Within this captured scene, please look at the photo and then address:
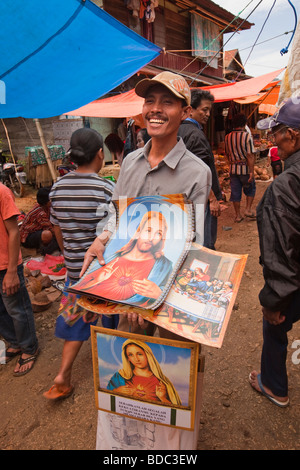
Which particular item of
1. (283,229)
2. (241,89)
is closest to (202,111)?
(283,229)

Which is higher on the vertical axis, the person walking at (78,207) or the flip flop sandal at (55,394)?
the person walking at (78,207)

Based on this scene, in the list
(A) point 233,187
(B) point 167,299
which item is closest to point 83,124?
(A) point 233,187

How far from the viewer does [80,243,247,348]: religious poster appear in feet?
3.08

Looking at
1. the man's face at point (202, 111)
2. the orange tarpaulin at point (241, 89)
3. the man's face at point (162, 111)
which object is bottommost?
the man's face at point (162, 111)

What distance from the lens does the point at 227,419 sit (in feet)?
6.22

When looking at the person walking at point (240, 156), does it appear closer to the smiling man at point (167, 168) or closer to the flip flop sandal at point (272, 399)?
the flip flop sandal at point (272, 399)

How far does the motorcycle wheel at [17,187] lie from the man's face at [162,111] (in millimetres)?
7607

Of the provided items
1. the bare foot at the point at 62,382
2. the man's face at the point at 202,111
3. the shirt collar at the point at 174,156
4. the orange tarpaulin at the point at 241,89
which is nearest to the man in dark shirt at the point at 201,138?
the man's face at the point at 202,111

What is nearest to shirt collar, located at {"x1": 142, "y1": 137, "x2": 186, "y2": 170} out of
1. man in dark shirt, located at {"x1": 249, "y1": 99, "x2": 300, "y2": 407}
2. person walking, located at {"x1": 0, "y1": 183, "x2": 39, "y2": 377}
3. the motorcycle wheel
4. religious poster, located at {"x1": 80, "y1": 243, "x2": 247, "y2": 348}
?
religious poster, located at {"x1": 80, "y1": 243, "x2": 247, "y2": 348}

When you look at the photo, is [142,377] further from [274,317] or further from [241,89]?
[241,89]

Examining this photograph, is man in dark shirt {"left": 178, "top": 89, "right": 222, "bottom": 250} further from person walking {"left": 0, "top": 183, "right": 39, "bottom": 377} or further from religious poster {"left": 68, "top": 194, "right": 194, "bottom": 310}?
person walking {"left": 0, "top": 183, "right": 39, "bottom": 377}

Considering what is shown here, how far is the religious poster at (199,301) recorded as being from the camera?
3.08 ft

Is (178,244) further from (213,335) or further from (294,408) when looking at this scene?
(294,408)
